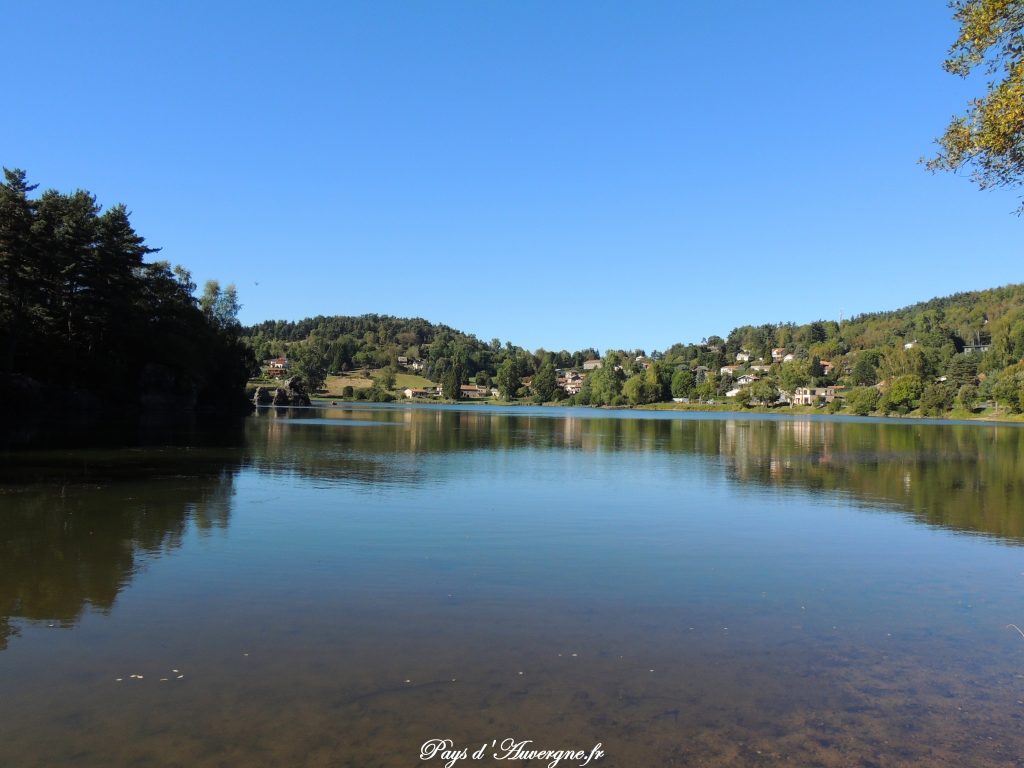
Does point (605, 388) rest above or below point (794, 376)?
below

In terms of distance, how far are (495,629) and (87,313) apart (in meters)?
61.0

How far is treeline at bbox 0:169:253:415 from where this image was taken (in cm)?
4953

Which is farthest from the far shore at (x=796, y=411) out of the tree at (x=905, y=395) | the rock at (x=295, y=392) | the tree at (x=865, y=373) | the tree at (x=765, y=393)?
the rock at (x=295, y=392)

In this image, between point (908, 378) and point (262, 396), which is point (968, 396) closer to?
point (908, 378)

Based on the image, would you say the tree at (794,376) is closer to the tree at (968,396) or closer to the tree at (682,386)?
the tree at (682,386)

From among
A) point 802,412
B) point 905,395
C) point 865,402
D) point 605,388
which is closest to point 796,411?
point 802,412

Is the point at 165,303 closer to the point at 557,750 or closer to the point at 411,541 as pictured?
the point at 411,541

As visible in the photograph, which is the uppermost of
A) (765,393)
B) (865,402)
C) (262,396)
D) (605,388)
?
(605,388)

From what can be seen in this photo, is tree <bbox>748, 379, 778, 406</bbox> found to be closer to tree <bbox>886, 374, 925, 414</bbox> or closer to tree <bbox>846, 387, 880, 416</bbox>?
tree <bbox>846, 387, 880, 416</bbox>

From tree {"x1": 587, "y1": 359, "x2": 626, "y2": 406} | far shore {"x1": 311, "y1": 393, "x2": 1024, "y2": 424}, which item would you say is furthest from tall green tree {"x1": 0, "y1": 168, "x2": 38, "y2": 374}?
tree {"x1": 587, "y1": 359, "x2": 626, "y2": 406}

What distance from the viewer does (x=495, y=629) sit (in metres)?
8.59

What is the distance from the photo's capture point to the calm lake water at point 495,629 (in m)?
5.93

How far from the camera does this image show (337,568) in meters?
11.5

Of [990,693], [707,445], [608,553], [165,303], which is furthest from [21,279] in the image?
[990,693]
